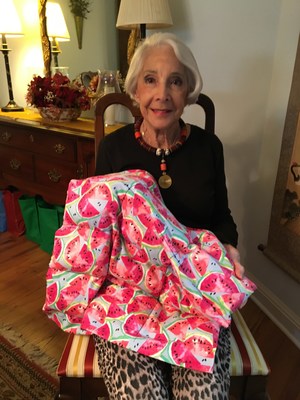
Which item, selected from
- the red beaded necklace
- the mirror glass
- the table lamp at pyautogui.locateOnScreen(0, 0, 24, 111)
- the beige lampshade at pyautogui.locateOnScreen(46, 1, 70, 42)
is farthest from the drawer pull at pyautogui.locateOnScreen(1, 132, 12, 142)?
the red beaded necklace

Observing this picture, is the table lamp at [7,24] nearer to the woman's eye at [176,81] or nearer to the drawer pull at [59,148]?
the drawer pull at [59,148]

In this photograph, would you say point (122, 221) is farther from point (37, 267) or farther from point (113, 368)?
point (37, 267)

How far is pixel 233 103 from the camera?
162 cm

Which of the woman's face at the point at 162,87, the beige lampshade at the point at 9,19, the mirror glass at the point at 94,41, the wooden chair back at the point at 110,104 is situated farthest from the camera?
the beige lampshade at the point at 9,19

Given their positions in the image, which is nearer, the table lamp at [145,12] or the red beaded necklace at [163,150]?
the red beaded necklace at [163,150]

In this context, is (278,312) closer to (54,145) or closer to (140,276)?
(140,276)

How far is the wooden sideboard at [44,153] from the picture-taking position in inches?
71.6

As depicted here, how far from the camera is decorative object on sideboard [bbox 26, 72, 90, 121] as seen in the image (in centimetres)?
190

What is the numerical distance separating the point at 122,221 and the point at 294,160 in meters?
0.92

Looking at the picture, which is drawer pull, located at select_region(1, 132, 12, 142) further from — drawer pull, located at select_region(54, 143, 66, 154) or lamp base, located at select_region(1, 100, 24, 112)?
drawer pull, located at select_region(54, 143, 66, 154)

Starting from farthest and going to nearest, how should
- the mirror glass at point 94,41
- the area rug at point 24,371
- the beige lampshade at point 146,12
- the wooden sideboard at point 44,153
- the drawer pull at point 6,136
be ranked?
the drawer pull at point 6,136
the mirror glass at point 94,41
the wooden sideboard at point 44,153
the beige lampshade at point 146,12
the area rug at point 24,371

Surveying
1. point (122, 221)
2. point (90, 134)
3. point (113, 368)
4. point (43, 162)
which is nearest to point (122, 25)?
point (90, 134)

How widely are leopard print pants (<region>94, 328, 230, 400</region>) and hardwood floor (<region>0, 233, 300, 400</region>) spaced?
734 mm

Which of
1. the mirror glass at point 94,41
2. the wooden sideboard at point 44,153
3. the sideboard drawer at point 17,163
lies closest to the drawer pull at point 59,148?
the wooden sideboard at point 44,153
